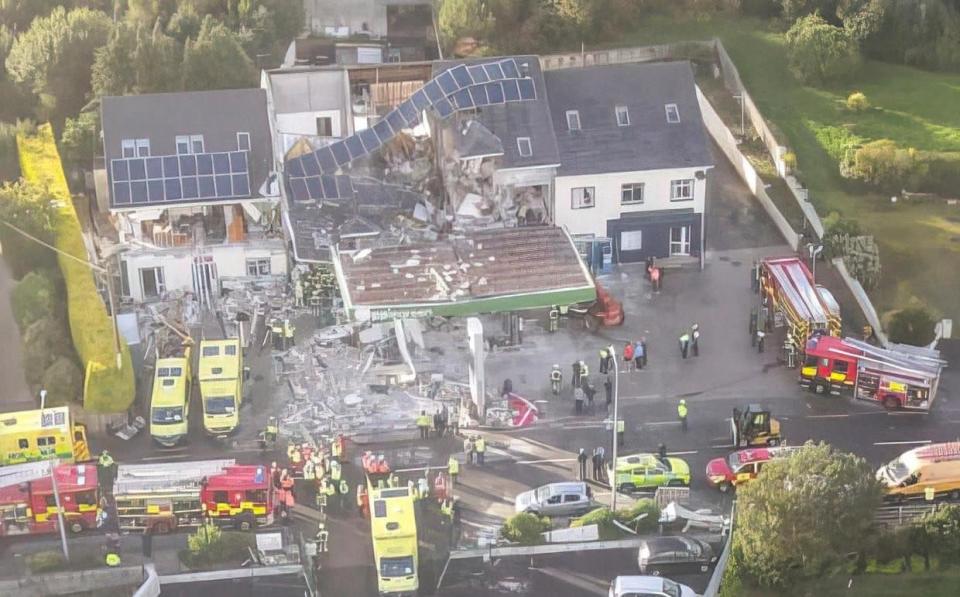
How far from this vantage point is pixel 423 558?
146ft

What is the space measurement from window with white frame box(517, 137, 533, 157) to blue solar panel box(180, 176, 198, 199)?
12.8m

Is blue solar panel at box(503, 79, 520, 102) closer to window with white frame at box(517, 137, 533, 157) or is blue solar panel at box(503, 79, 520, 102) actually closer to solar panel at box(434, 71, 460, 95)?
window with white frame at box(517, 137, 533, 157)

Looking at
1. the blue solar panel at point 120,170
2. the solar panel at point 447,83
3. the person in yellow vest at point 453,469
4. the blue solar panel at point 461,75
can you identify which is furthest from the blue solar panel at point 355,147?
the person in yellow vest at point 453,469

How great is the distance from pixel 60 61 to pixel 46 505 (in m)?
32.6

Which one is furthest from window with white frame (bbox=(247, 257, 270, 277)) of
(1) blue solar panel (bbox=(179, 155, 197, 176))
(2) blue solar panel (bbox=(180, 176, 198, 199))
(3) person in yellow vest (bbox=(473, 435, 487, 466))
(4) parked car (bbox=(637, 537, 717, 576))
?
(4) parked car (bbox=(637, 537, 717, 576))

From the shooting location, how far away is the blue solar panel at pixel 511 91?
6125 centimetres

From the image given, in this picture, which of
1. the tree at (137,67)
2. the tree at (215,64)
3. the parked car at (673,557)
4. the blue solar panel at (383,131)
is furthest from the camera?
the tree at (215,64)

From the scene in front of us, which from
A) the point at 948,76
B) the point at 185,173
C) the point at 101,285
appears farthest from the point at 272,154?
the point at 948,76

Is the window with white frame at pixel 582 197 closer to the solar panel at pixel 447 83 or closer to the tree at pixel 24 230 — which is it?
the solar panel at pixel 447 83

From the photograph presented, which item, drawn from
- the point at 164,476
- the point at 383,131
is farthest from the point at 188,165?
the point at 164,476

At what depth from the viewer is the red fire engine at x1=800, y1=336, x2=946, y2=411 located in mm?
51812

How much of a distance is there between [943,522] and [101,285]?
32.4m

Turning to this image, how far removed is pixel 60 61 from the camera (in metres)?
72.8

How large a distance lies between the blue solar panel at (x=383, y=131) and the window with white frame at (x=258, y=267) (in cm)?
671
